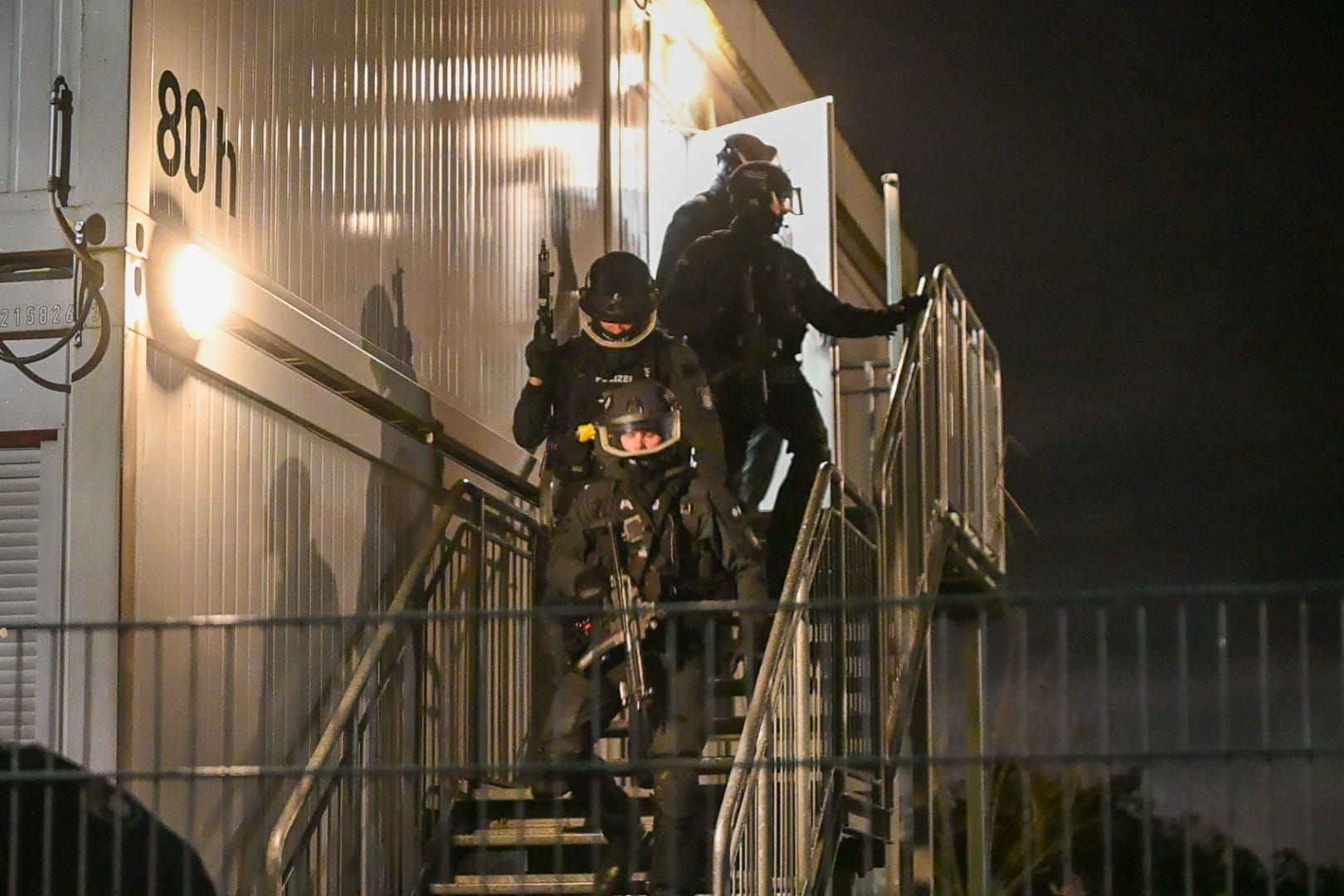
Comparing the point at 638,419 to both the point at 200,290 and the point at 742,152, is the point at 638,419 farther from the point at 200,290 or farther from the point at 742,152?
the point at 742,152

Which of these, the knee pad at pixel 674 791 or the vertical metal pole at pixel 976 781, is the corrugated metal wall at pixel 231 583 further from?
the vertical metal pole at pixel 976 781

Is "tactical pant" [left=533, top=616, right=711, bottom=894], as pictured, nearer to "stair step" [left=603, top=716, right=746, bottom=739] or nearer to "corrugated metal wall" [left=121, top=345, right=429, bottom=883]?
"stair step" [left=603, top=716, right=746, bottom=739]

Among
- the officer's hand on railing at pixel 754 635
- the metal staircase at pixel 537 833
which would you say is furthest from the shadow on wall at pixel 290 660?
the officer's hand on railing at pixel 754 635

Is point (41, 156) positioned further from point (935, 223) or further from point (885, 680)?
point (935, 223)

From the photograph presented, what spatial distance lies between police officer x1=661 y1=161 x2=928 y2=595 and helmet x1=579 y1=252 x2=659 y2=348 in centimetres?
152

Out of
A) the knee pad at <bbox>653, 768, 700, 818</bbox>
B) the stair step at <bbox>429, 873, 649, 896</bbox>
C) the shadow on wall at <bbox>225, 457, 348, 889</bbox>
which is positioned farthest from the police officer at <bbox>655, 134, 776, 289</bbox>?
the knee pad at <bbox>653, 768, 700, 818</bbox>

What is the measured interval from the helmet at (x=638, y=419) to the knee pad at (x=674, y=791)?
1.45 metres

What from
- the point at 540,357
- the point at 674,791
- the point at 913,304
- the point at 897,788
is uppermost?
the point at 913,304

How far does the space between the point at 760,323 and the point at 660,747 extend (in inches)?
109

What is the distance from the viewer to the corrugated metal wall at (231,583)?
7.12 m

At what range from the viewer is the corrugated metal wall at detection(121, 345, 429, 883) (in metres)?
7.12

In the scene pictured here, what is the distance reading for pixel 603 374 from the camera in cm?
854

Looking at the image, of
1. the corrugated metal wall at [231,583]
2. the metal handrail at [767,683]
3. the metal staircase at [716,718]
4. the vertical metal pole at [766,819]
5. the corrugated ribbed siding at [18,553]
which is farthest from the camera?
the metal staircase at [716,718]

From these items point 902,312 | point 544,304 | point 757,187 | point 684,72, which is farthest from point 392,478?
point 684,72
